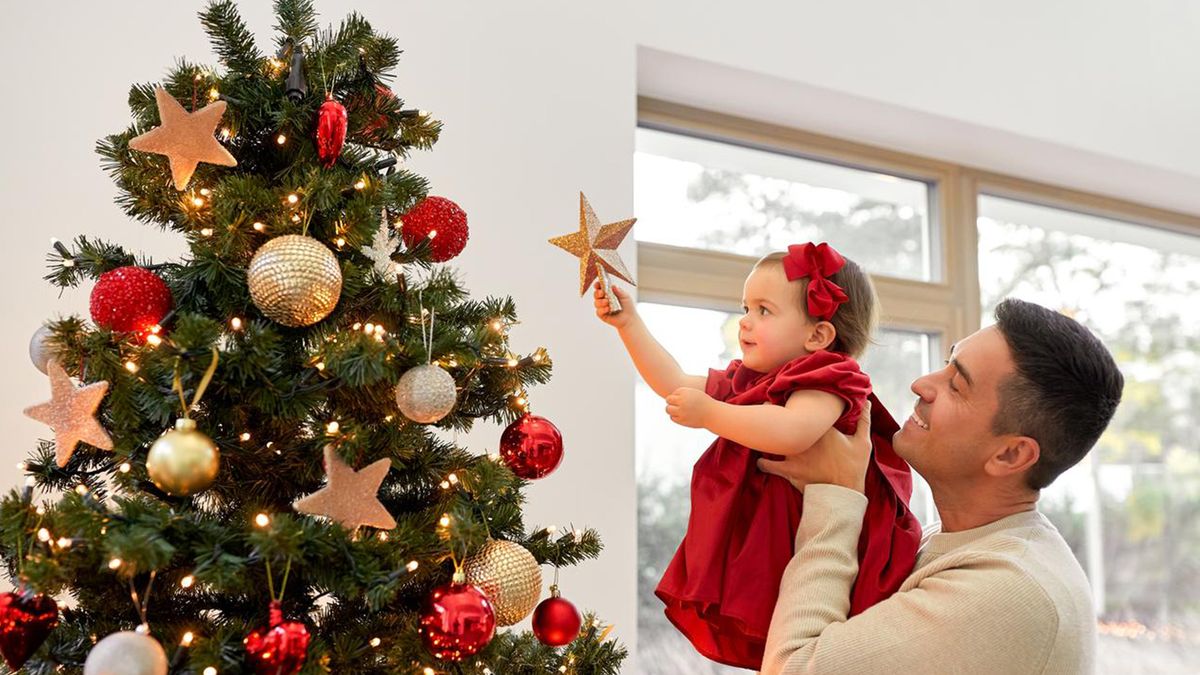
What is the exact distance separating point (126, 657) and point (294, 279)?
0.39 m

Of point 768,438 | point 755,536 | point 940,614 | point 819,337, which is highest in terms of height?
point 819,337

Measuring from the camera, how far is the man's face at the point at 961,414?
53.6 inches

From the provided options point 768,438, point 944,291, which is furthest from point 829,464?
point 944,291

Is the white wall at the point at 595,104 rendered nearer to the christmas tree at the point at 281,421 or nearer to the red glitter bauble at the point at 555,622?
the christmas tree at the point at 281,421

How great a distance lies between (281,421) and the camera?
112 cm

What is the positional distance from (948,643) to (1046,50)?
2.17 m

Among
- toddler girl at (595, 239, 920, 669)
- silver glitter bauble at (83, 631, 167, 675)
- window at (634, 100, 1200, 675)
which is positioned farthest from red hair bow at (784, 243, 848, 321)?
window at (634, 100, 1200, 675)

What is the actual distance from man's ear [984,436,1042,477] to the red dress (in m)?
0.15

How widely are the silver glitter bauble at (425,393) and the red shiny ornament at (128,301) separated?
27cm

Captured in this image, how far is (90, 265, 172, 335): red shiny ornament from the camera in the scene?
1.07 m

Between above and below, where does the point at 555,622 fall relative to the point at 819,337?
below

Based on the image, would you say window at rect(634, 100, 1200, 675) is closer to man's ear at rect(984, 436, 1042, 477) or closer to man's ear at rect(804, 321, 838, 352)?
man's ear at rect(804, 321, 838, 352)

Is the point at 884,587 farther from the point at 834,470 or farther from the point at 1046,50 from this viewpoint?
the point at 1046,50

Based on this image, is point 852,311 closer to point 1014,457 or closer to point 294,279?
point 1014,457
